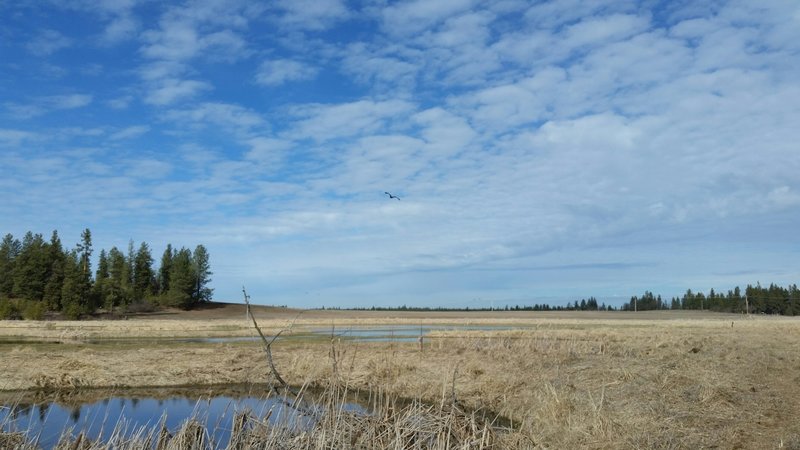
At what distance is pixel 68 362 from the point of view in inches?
1173

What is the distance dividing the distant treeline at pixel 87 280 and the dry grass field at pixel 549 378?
164 feet

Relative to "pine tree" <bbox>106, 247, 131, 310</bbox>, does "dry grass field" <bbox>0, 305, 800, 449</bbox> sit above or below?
below

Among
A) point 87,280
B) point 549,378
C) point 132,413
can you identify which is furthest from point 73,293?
point 549,378

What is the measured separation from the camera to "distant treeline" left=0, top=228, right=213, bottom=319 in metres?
88.3

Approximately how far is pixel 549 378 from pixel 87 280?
89193 millimetres

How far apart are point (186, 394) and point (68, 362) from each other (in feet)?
22.9

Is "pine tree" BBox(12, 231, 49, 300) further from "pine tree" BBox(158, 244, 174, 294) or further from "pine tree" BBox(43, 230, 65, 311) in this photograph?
"pine tree" BBox(158, 244, 174, 294)

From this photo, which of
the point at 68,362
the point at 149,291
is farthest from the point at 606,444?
the point at 149,291

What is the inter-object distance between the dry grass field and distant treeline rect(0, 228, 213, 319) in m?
49.9

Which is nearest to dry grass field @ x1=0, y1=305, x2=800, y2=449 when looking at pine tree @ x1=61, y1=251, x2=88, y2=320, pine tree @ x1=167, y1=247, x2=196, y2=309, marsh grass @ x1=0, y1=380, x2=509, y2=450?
marsh grass @ x1=0, y1=380, x2=509, y2=450

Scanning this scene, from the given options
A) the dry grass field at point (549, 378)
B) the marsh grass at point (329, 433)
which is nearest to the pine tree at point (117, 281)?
the dry grass field at point (549, 378)

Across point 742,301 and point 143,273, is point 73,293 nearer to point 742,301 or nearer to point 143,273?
point 143,273

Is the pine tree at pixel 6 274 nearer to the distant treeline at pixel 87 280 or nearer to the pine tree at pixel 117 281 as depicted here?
the distant treeline at pixel 87 280

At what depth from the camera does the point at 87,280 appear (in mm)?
94062
